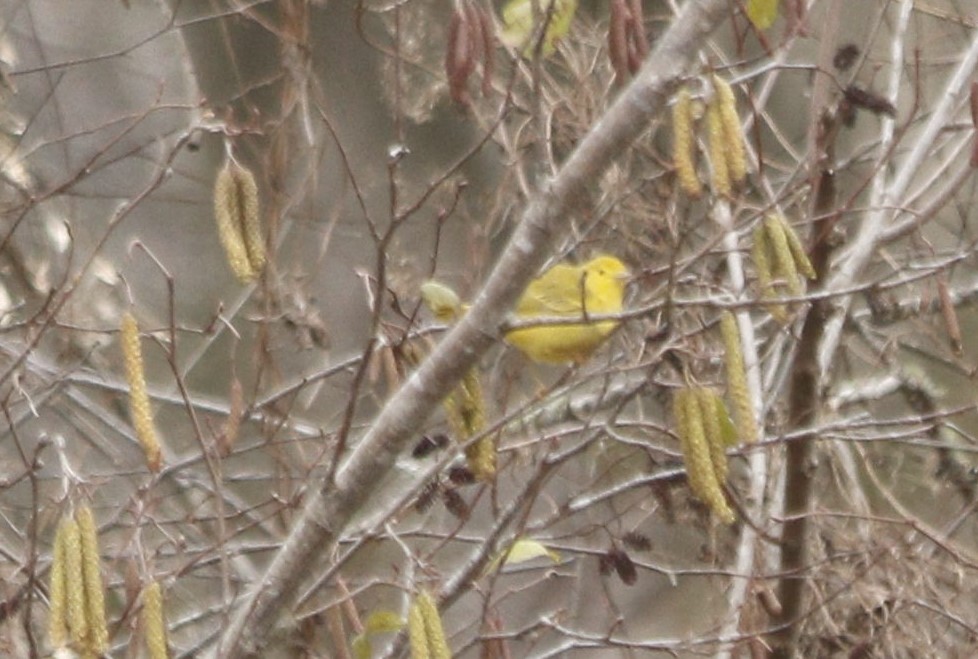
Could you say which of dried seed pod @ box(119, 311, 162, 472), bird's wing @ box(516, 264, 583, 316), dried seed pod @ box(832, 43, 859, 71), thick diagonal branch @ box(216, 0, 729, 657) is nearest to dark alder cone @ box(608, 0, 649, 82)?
thick diagonal branch @ box(216, 0, 729, 657)

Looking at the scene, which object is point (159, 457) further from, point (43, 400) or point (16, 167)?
point (16, 167)

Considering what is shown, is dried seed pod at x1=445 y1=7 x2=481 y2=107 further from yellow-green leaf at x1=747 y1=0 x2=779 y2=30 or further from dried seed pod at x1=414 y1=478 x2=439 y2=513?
dried seed pod at x1=414 y1=478 x2=439 y2=513

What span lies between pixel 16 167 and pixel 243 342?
49.0 inches

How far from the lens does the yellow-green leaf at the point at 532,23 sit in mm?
1922

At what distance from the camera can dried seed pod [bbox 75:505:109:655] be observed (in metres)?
1.59

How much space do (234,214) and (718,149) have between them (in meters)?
0.65

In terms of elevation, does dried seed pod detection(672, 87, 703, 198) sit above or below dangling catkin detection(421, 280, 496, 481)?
above

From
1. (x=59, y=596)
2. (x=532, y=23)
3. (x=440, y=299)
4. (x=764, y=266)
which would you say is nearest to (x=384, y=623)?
(x=440, y=299)

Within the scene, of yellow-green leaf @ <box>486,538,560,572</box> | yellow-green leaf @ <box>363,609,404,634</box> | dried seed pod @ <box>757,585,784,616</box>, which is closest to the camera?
yellow-green leaf @ <box>363,609,404,634</box>

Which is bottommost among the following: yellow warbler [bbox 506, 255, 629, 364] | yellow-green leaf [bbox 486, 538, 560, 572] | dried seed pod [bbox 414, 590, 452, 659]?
yellow-green leaf [bbox 486, 538, 560, 572]

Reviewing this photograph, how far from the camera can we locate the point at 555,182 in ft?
5.56

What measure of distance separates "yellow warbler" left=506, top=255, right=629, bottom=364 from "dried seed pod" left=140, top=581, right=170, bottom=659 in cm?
95

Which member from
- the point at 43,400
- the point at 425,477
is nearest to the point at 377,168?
the point at 43,400

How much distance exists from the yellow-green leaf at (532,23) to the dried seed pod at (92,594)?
79cm
